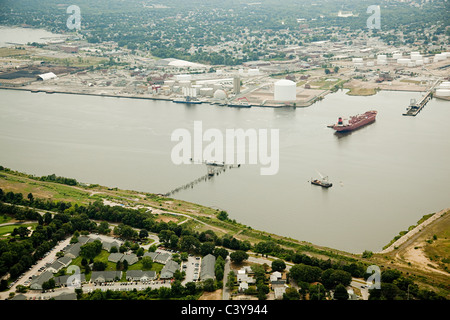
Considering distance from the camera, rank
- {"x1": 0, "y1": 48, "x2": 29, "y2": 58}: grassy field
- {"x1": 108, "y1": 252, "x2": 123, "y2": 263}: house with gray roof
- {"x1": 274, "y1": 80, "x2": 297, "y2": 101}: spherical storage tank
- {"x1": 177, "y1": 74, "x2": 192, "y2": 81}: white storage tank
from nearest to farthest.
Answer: {"x1": 108, "y1": 252, "x2": 123, "y2": 263}: house with gray roof, {"x1": 274, "y1": 80, "x2": 297, "y2": 101}: spherical storage tank, {"x1": 177, "y1": 74, "x2": 192, "y2": 81}: white storage tank, {"x1": 0, "y1": 48, "x2": 29, "y2": 58}: grassy field

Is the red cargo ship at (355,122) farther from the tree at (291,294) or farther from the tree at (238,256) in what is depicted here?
the tree at (291,294)

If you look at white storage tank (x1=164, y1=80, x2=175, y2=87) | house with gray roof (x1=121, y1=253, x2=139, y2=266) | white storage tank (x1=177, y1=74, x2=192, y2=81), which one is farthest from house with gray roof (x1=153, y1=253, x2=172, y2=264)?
white storage tank (x1=177, y1=74, x2=192, y2=81)

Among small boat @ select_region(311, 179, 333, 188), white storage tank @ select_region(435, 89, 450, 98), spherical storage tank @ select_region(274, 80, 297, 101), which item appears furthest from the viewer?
white storage tank @ select_region(435, 89, 450, 98)

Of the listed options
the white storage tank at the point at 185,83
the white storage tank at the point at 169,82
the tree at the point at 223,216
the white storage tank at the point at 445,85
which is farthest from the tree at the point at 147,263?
the white storage tank at the point at 445,85

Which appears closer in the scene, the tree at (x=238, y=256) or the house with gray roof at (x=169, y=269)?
the house with gray roof at (x=169, y=269)

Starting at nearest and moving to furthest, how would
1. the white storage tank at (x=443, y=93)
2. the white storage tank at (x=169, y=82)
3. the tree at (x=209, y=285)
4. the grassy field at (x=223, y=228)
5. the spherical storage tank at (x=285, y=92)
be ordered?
the tree at (x=209, y=285), the grassy field at (x=223, y=228), the spherical storage tank at (x=285, y=92), the white storage tank at (x=443, y=93), the white storage tank at (x=169, y=82)

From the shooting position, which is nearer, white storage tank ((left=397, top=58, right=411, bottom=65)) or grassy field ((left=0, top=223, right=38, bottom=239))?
grassy field ((left=0, top=223, right=38, bottom=239))

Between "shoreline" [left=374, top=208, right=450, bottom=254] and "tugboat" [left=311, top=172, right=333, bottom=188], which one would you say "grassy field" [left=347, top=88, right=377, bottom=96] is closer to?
"tugboat" [left=311, top=172, right=333, bottom=188]

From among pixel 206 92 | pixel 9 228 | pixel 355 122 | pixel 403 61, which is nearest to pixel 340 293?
pixel 9 228
